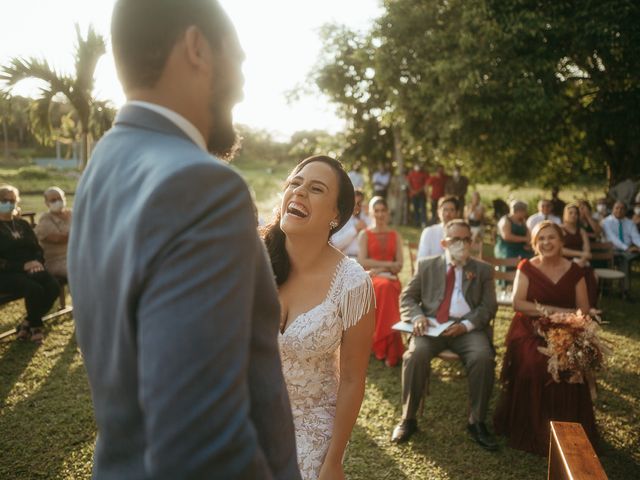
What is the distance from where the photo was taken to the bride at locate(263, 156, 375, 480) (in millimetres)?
2072

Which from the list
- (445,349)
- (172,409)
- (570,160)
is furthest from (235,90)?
(570,160)

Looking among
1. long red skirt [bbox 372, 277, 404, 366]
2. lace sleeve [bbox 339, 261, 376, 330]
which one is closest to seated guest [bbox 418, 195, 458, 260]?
long red skirt [bbox 372, 277, 404, 366]

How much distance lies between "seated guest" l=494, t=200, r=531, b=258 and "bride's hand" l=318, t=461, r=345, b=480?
7538 millimetres

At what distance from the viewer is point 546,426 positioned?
14.2 feet

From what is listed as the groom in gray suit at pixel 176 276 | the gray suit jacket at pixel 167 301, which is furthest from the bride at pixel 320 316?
the gray suit jacket at pixel 167 301

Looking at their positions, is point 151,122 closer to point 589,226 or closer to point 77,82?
point 77,82

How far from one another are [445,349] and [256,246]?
4360 mm

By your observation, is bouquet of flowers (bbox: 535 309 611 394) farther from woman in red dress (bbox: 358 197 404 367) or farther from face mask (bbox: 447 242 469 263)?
woman in red dress (bbox: 358 197 404 367)

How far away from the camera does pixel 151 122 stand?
93cm

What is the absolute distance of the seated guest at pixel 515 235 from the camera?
Answer: 8.76 metres

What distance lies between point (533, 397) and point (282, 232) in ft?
10.4

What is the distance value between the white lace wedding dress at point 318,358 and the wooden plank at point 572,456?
1.02 m

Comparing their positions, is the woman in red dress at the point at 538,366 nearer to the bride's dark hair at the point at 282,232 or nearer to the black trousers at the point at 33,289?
the bride's dark hair at the point at 282,232

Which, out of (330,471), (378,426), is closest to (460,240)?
(378,426)
